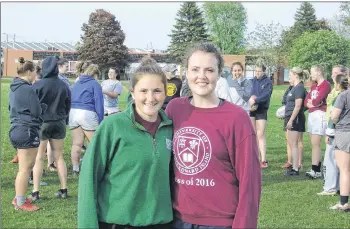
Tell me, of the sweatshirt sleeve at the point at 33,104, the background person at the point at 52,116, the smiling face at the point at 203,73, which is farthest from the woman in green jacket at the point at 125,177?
the background person at the point at 52,116

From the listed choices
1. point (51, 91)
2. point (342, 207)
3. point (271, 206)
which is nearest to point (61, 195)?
point (51, 91)

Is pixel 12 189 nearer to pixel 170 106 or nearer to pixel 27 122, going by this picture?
pixel 27 122

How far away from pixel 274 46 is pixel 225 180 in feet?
225

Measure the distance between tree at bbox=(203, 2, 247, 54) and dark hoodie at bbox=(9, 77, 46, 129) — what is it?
88.7m

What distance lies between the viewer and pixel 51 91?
24.7ft

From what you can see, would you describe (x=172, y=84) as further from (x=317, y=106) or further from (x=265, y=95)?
(x=317, y=106)

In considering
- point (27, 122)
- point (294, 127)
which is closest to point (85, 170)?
point (27, 122)

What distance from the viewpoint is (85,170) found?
9.80ft

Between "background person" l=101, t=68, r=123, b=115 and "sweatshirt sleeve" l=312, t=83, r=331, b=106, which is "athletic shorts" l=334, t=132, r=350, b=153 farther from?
"background person" l=101, t=68, r=123, b=115

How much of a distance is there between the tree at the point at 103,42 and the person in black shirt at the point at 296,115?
212ft

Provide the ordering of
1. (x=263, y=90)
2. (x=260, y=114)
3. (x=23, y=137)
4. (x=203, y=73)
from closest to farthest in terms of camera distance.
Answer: (x=203, y=73)
(x=23, y=137)
(x=263, y=90)
(x=260, y=114)

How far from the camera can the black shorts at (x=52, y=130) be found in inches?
294

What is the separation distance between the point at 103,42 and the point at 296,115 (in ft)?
227

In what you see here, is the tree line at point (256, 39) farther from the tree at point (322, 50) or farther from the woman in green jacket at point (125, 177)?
the woman in green jacket at point (125, 177)
